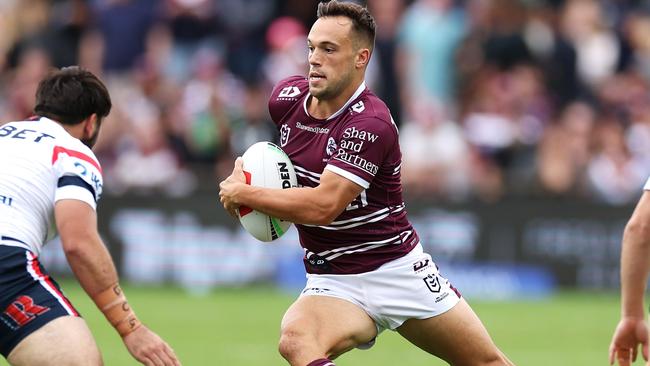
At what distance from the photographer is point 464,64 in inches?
698

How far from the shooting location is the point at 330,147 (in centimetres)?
732

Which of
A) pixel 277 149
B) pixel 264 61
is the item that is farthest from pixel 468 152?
pixel 277 149

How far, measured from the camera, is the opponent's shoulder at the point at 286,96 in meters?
7.71

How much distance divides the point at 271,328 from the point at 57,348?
704 cm

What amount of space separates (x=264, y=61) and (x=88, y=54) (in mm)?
2383

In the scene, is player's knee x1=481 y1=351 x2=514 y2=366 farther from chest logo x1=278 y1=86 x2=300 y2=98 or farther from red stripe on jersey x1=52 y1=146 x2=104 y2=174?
red stripe on jersey x1=52 y1=146 x2=104 y2=174

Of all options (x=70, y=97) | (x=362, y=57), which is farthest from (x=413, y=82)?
(x=70, y=97)

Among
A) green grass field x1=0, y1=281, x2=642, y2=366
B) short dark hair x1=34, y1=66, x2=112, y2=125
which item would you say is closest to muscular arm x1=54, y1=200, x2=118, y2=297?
short dark hair x1=34, y1=66, x2=112, y2=125

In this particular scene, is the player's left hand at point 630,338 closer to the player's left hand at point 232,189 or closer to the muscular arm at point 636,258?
the muscular arm at point 636,258

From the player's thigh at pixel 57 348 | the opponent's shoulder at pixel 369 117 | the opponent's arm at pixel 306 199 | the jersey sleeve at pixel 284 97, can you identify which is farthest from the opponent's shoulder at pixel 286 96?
the player's thigh at pixel 57 348

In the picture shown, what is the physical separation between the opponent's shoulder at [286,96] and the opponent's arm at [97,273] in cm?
158

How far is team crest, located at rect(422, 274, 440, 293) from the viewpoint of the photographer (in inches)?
295

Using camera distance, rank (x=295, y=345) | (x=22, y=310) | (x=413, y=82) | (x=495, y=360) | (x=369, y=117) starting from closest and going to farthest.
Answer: (x=22, y=310) → (x=295, y=345) → (x=369, y=117) → (x=495, y=360) → (x=413, y=82)

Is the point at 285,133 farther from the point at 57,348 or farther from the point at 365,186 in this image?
the point at 57,348
